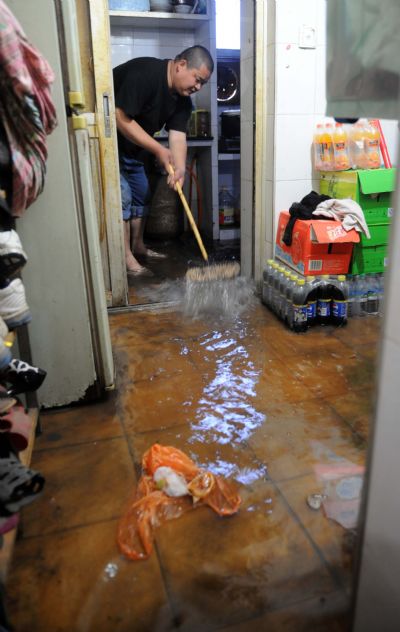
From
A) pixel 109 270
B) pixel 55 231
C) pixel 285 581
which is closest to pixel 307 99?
pixel 109 270

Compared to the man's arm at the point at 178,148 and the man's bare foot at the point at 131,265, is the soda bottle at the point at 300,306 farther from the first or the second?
the man's bare foot at the point at 131,265

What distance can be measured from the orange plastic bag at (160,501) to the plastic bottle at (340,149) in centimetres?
183

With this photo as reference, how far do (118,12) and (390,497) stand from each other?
13.5 ft

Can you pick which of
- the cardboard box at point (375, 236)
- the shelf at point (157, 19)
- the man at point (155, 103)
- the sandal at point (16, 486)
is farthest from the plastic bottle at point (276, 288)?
the shelf at point (157, 19)

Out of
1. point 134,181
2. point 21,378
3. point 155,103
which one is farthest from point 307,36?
point 21,378

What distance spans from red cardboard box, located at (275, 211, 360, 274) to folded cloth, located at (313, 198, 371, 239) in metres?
0.03

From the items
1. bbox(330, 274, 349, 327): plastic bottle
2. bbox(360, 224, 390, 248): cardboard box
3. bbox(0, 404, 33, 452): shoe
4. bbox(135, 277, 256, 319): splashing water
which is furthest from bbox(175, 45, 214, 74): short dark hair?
bbox(0, 404, 33, 452): shoe

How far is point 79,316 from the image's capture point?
6.07ft

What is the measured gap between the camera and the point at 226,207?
4.80 meters

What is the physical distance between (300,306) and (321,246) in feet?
1.06

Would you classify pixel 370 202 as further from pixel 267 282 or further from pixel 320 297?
pixel 267 282

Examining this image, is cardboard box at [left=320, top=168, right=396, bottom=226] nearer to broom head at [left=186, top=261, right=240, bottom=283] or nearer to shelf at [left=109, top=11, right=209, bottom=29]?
broom head at [left=186, top=261, right=240, bottom=283]

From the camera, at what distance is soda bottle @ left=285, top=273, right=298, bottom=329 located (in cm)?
263

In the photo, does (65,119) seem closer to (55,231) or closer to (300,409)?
(55,231)
